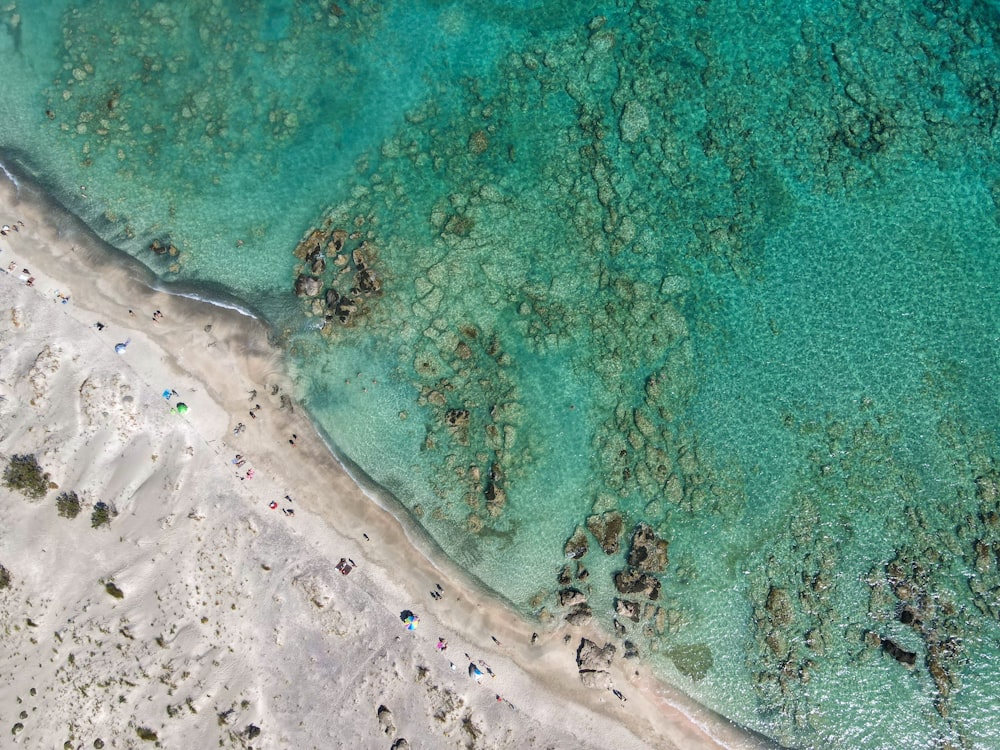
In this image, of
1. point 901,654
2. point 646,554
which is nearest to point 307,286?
point 646,554

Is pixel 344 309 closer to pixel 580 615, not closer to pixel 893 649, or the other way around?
pixel 580 615

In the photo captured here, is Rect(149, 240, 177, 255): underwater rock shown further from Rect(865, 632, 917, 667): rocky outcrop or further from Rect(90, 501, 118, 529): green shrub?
Rect(865, 632, 917, 667): rocky outcrop

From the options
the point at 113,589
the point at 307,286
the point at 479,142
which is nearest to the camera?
the point at 113,589

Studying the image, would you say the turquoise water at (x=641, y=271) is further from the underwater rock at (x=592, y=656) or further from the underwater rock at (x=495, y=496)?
the underwater rock at (x=592, y=656)

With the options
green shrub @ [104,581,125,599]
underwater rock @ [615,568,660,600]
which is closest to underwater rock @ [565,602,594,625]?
underwater rock @ [615,568,660,600]

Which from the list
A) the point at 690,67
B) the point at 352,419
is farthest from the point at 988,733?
the point at 690,67

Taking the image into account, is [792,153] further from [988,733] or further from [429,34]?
[988,733]
